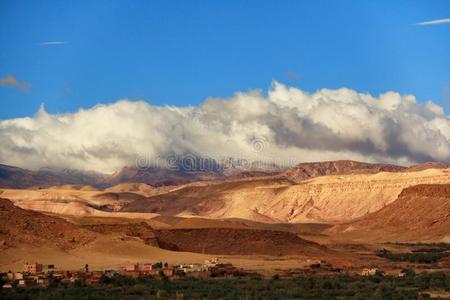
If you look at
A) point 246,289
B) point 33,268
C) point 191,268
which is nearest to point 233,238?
point 191,268

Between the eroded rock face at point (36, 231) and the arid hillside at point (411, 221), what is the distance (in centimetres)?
5545

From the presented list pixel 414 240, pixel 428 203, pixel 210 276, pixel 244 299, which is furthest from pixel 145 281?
pixel 428 203

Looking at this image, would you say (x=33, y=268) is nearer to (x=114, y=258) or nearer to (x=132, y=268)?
(x=132, y=268)

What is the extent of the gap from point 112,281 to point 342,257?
31.8 m

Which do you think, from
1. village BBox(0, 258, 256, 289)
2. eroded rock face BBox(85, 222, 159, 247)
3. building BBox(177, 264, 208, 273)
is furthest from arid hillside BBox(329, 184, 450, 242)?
village BBox(0, 258, 256, 289)

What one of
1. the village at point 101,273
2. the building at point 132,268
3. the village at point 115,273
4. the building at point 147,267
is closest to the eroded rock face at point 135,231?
the village at point 115,273

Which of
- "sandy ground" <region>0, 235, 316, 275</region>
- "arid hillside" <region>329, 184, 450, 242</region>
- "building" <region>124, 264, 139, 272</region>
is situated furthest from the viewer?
"arid hillside" <region>329, 184, 450, 242</region>

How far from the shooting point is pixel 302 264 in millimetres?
63156

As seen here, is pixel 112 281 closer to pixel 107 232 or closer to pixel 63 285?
pixel 63 285

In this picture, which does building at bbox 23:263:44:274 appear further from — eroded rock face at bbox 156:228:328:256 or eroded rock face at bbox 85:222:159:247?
eroded rock face at bbox 156:228:328:256

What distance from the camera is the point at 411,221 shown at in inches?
4943

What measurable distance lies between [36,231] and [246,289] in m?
27.2

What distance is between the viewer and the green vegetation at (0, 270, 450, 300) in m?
39.0

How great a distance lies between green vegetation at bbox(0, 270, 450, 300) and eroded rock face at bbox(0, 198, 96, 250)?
17.0 m
